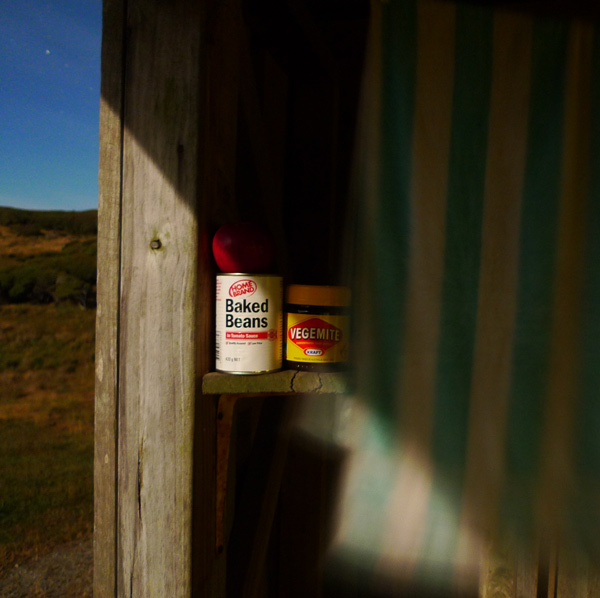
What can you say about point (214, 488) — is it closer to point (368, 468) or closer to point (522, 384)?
point (368, 468)

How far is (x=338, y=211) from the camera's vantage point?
2033 millimetres

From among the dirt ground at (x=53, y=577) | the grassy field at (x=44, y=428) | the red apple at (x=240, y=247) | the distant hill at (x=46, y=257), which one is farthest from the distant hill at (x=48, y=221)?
the red apple at (x=240, y=247)

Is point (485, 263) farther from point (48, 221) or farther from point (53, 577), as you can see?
point (48, 221)

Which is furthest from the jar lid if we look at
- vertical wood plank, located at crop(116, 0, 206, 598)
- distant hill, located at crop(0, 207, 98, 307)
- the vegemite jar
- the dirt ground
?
distant hill, located at crop(0, 207, 98, 307)

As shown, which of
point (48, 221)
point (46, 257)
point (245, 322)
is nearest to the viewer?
point (245, 322)

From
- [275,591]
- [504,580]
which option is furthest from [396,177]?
[275,591]

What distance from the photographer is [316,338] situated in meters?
1.07

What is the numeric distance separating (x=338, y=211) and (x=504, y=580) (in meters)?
1.40

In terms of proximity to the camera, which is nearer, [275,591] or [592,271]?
[592,271]

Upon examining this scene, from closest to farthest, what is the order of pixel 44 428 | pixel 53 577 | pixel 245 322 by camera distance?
pixel 245 322 → pixel 53 577 → pixel 44 428

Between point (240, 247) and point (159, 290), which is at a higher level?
point (240, 247)

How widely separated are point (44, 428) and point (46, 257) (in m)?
6.98

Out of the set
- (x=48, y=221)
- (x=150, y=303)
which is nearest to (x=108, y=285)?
(x=150, y=303)

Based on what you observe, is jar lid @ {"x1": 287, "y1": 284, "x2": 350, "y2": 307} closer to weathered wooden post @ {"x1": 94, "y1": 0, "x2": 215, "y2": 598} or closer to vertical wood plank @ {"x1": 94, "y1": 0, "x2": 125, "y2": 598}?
weathered wooden post @ {"x1": 94, "y1": 0, "x2": 215, "y2": 598}
